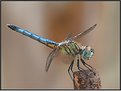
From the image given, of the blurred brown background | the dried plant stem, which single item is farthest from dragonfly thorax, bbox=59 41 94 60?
the blurred brown background

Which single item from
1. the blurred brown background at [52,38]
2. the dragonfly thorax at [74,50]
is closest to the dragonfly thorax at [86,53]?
the dragonfly thorax at [74,50]

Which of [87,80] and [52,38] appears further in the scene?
[52,38]

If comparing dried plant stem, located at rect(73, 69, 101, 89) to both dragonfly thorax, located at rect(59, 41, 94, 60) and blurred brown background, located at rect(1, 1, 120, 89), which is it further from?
blurred brown background, located at rect(1, 1, 120, 89)

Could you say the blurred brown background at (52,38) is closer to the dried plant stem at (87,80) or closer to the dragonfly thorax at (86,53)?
the dragonfly thorax at (86,53)

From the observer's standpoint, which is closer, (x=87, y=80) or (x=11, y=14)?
(x=87, y=80)

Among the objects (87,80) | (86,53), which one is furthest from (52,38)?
(87,80)

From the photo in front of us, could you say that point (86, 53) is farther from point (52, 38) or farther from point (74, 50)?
point (52, 38)

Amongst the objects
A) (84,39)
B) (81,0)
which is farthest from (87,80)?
(81,0)

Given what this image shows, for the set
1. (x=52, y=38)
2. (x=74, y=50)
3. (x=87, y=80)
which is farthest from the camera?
(x=52, y=38)

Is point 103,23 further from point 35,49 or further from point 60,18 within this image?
point 35,49
